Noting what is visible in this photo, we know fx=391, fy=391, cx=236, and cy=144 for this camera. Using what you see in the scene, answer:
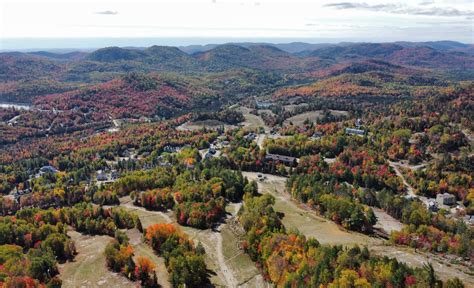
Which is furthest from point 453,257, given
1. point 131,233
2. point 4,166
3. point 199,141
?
point 4,166

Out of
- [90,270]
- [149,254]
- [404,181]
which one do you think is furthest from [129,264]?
[404,181]

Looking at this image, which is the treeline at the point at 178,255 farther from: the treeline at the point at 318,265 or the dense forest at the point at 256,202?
the treeline at the point at 318,265

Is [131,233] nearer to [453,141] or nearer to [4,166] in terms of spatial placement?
[4,166]

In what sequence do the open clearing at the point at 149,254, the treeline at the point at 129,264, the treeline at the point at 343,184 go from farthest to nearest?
1. the treeline at the point at 343,184
2. the open clearing at the point at 149,254
3. the treeline at the point at 129,264

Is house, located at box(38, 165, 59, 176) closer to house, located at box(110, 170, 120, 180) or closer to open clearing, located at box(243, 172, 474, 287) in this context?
house, located at box(110, 170, 120, 180)

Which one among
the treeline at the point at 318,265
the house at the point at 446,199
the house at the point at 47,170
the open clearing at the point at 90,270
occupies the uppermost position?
the treeline at the point at 318,265

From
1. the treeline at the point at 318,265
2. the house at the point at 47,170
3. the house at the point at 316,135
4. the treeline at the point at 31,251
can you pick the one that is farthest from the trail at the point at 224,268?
the house at the point at 316,135

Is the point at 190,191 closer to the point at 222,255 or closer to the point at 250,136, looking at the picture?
the point at 222,255
